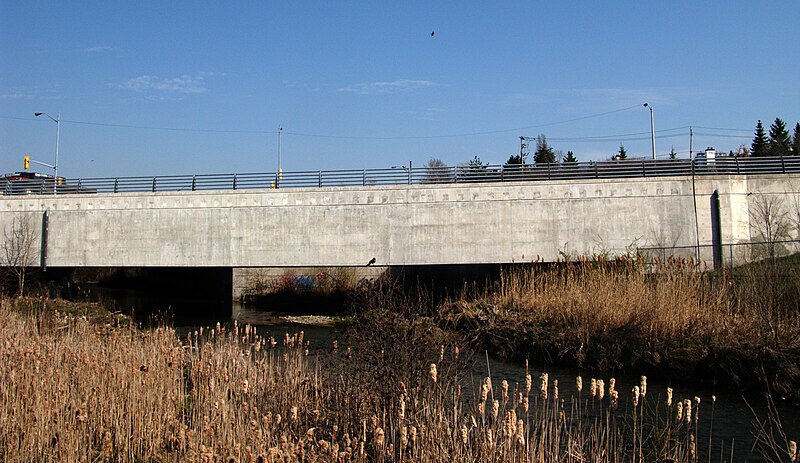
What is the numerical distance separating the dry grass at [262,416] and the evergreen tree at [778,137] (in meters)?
79.5

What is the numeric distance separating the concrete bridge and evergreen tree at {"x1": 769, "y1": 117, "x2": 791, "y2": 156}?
184 feet

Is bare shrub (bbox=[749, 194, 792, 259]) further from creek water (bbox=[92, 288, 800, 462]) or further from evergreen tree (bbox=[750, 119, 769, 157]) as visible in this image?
evergreen tree (bbox=[750, 119, 769, 157])

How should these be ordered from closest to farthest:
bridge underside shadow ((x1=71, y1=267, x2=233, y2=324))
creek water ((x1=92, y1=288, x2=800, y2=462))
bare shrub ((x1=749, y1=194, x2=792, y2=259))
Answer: creek water ((x1=92, y1=288, x2=800, y2=462)), bare shrub ((x1=749, y1=194, x2=792, y2=259)), bridge underside shadow ((x1=71, y1=267, x2=233, y2=324))

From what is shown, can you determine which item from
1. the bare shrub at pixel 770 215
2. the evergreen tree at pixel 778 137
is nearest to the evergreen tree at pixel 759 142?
the evergreen tree at pixel 778 137

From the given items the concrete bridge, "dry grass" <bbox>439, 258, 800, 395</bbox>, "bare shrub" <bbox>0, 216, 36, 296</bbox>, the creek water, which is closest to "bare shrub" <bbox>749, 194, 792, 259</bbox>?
the concrete bridge

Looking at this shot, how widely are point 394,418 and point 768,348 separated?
28.1 ft

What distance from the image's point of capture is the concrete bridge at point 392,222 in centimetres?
2656

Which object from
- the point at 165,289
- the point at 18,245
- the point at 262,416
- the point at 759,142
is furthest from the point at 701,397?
the point at 759,142

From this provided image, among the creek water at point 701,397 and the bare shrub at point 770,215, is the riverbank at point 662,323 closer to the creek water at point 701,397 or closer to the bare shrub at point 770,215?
the creek water at point 701,397

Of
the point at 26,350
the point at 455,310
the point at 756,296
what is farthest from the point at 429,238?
the point at 26,350

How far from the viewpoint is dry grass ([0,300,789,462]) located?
5246mm

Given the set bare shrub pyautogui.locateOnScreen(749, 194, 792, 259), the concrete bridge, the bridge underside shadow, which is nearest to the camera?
bare shrub pyautogui.locateOnScreen(749, 194, 792, 259)

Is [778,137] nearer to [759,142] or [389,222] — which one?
[759,142]

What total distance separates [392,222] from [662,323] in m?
15.1
